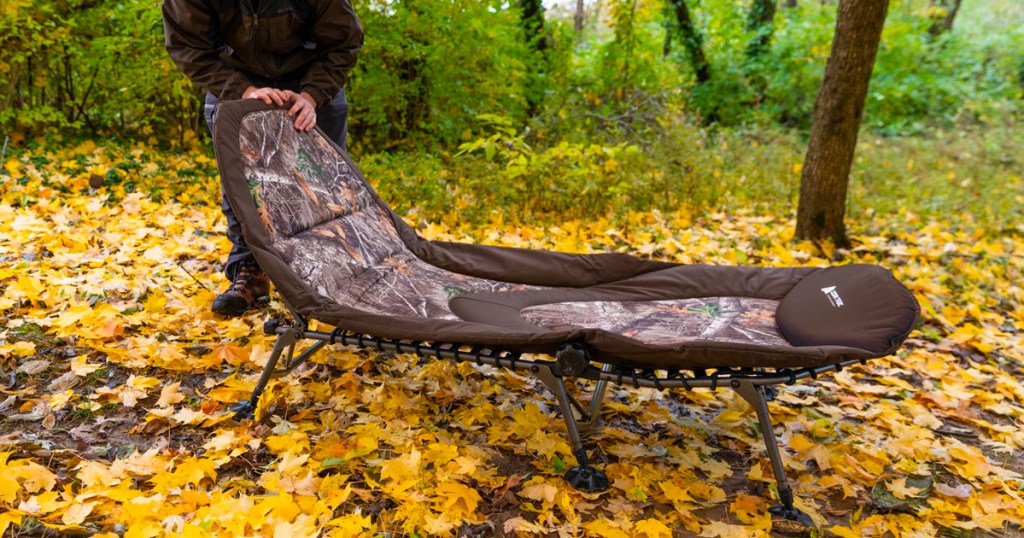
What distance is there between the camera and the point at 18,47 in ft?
18.6

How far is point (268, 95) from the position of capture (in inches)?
117

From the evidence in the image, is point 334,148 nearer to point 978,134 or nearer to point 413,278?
point 413,278

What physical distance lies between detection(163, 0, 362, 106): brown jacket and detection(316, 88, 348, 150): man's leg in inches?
7.4

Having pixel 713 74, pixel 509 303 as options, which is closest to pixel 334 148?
pixel 509 303

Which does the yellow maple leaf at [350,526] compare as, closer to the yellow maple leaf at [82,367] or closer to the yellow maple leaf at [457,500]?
the yellow maple leaf at [457,500]

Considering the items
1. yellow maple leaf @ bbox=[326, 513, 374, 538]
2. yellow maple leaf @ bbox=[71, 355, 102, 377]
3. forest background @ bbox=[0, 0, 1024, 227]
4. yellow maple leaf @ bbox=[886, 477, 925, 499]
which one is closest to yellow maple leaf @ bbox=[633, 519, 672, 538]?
yellow maple leaf @ bbox=[326, 513, 374, 538]

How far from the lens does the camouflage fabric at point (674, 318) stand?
2.54 m

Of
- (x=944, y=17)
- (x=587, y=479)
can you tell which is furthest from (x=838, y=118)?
(x=944, y=17)

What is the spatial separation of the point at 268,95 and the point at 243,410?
132 cm

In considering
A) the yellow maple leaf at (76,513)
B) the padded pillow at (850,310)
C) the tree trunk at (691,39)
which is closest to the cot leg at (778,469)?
the padded pillow at (850,310)

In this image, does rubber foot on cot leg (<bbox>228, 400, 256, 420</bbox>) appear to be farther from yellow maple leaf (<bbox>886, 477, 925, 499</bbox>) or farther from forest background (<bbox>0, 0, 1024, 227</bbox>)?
forest background (<bbox>0, 0, 1024, 227</bbox>)

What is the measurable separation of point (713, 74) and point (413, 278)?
9663mm

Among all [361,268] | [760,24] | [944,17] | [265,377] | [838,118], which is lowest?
[265,377]

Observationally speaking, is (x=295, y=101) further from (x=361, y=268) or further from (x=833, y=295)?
(x=833, y=295)
